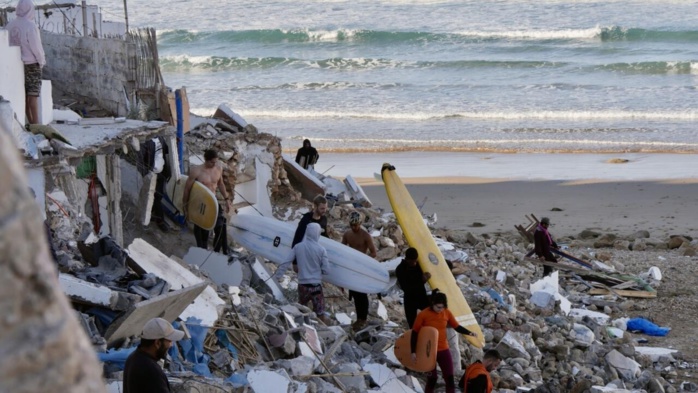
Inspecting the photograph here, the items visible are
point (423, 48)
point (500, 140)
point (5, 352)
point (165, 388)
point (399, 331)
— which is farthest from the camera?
point (423, 48)

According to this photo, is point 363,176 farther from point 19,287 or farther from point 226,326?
point 19,287

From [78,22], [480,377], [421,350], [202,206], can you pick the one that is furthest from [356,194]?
[480,377]

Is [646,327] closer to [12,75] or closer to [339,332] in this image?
[339,332]

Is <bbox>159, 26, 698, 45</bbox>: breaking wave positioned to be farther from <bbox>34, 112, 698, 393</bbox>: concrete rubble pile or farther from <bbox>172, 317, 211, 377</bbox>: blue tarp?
<bbox>172, 317, 211, 377</bbox>: blue tarp

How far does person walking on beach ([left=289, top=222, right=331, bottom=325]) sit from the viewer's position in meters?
10.2

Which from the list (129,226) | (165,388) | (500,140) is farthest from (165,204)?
(500,140)

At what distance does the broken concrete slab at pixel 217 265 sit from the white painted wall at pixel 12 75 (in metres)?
2.19

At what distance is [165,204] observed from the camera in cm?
1252

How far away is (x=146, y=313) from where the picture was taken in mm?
7355

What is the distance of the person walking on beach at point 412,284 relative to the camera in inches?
381

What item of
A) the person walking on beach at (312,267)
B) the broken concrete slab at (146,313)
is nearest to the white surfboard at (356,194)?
the person walking on beach at (312,267)

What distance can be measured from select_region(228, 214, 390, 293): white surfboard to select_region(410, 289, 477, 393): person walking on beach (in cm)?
190

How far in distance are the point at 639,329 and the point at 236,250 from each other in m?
4.64

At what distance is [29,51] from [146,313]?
4.36 meters
